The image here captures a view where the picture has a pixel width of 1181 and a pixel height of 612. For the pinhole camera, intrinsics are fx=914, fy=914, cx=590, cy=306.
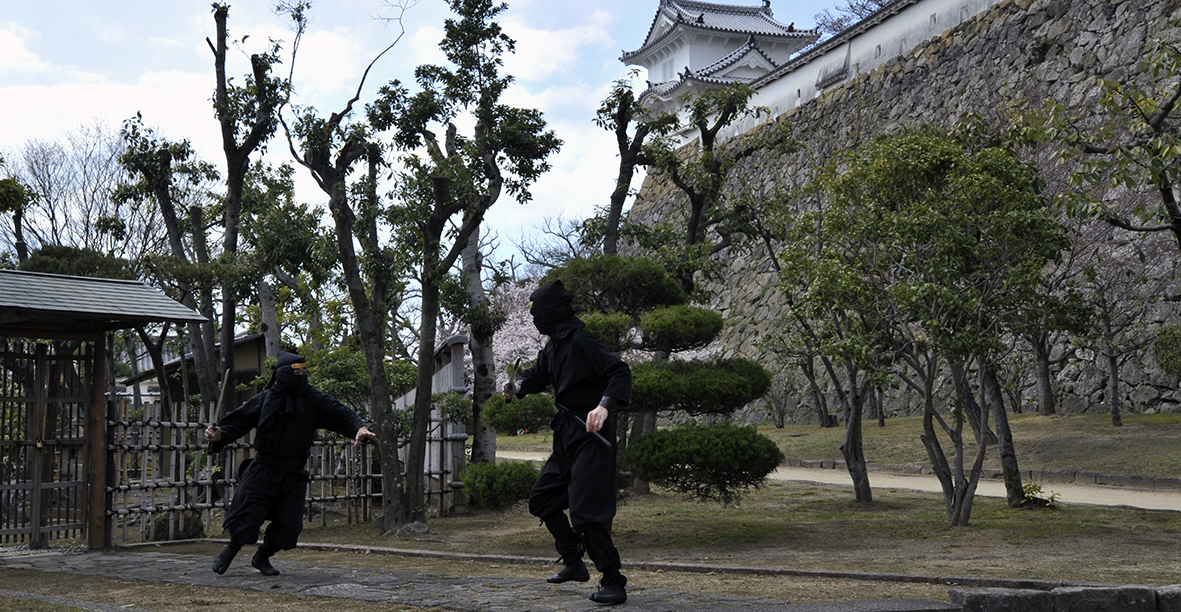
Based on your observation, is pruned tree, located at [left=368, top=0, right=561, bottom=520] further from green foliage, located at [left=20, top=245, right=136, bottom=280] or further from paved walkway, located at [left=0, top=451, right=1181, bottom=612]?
green foliage, located at [left=20, top=245, right=136, bottom=280]

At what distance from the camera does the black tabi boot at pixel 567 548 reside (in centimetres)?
557

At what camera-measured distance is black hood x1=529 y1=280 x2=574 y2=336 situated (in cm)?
579

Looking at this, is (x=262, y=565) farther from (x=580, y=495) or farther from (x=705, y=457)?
(x=705, y=457)

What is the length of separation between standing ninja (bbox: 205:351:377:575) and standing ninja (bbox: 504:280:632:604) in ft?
5.26

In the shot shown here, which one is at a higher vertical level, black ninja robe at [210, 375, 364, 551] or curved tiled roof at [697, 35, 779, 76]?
curved tiled roof at [697, 35, 779, 76]

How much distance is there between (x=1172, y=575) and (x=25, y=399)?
9.61m

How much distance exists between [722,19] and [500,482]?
123 feet

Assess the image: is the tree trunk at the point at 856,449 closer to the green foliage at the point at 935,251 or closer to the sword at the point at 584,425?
the green foliage at the point at 935,251

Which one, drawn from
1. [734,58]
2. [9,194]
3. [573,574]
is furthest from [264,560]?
[734,58]

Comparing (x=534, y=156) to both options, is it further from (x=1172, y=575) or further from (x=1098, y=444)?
(x=1098, y=444)

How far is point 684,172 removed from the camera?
14781 millimetres

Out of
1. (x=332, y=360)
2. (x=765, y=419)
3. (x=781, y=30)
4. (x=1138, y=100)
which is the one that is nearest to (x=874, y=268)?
(x=1138, y=100)

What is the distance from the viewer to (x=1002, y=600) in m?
4.64

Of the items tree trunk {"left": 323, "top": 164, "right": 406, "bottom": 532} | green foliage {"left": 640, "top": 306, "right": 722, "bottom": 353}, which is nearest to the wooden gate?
tree trunk {"left": 323, "top": 164, "right": 406, "bottom": 532}
